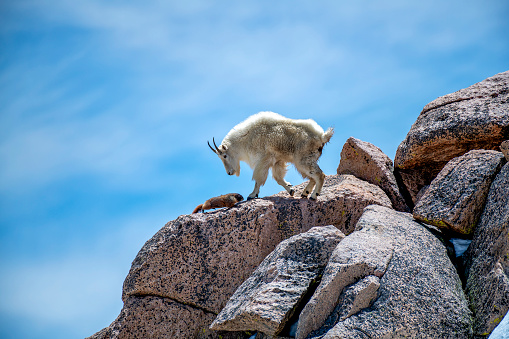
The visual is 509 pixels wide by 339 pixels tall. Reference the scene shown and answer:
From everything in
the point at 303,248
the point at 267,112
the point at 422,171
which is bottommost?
the point at 303,248

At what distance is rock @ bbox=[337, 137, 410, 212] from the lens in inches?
390

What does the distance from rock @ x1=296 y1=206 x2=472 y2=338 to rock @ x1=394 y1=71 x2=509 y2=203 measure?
3.27 m

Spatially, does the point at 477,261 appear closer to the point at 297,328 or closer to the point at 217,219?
the point at 297,328

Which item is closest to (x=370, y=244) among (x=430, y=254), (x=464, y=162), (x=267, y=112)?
(x=430, y=254)

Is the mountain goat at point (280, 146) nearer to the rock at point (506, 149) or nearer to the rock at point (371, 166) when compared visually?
the rock at point (371, 166)

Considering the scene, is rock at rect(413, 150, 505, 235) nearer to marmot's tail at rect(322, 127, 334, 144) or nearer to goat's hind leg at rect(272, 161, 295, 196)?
marmot's tail at rect(322, 127, 334, 144)

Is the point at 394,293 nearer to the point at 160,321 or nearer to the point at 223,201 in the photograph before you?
the point at 160,321

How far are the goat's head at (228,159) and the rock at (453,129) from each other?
11.4 feet

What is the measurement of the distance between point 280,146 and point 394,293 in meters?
4.68

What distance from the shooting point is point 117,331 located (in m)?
8.10

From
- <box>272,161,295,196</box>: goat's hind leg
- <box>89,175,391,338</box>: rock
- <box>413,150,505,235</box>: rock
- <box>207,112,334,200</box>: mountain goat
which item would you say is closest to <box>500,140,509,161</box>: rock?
<box>413,150,505,235</box>: rock

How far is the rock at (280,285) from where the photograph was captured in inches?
257

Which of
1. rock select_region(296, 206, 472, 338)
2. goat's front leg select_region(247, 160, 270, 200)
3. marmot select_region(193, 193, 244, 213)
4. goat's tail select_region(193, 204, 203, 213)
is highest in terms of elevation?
goat's front leg select_region(247, 160, 270, 200)

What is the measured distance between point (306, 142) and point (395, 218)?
9.50 feet
